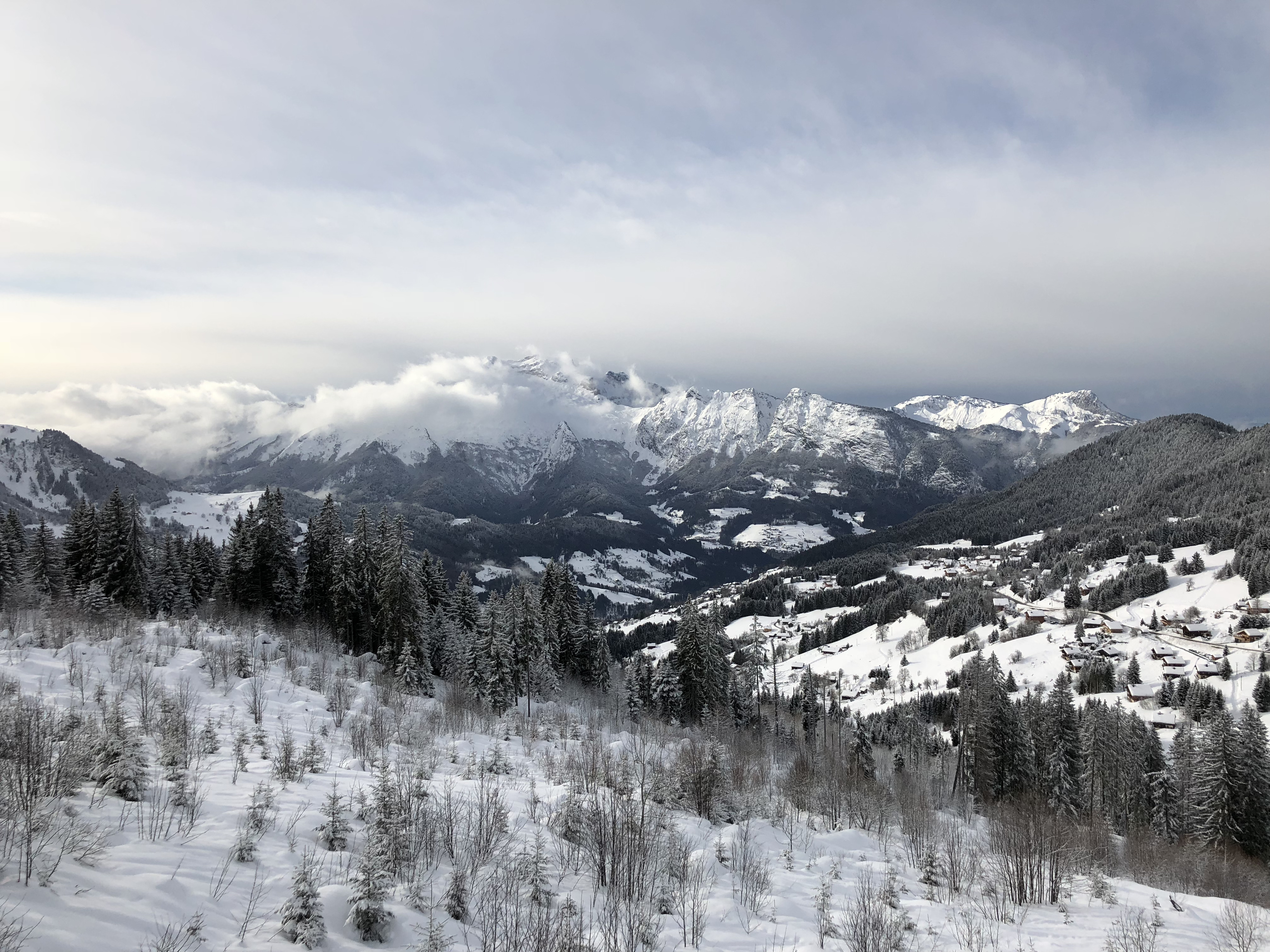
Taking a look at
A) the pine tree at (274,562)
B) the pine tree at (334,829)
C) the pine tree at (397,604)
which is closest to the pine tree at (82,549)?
the pine tree at (274,562)

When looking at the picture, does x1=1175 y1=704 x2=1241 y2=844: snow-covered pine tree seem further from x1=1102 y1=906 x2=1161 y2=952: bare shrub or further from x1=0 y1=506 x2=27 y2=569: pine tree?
x1=0 y1=506 x2=27 y2=569: pine tree

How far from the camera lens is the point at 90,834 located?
726cm

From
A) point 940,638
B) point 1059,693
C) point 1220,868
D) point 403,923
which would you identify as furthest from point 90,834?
point 940,638

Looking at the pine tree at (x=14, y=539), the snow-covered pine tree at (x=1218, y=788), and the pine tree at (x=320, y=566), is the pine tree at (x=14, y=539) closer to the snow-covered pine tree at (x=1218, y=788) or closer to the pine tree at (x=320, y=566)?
the pine tree at (x=320, y=566)

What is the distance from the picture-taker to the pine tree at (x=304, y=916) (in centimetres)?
645

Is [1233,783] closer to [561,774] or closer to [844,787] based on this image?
[844,787]

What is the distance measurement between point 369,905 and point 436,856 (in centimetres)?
279

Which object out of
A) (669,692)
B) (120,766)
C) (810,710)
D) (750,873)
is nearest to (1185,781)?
(810,710)

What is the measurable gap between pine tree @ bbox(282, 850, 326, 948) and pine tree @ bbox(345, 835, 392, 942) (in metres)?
0.33

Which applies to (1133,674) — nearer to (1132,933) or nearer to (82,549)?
(1132,933)

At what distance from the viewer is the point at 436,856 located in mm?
9430

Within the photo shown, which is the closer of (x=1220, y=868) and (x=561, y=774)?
(x=561, y=774)

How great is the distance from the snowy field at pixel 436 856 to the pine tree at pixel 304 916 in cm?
12

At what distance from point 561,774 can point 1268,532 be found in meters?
208
